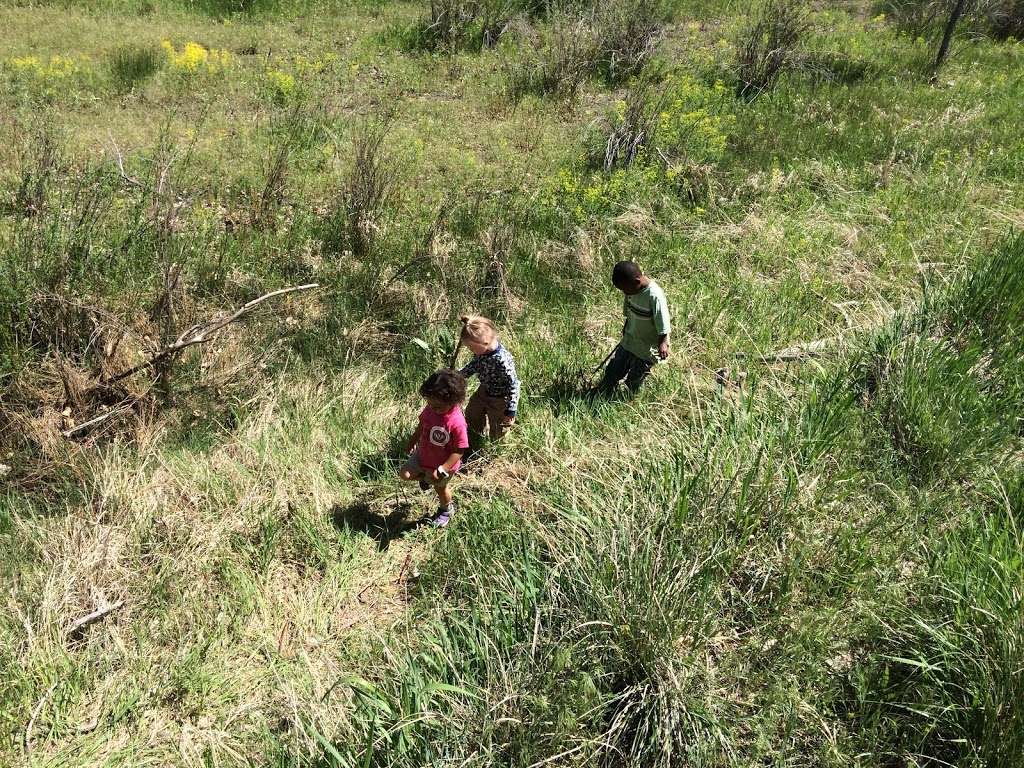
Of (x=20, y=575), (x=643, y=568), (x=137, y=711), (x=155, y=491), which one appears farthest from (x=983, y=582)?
(x=20, y=575)

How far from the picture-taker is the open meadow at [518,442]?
269cm

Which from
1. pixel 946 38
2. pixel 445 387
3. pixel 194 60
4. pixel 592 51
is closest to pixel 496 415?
pixel 445 387

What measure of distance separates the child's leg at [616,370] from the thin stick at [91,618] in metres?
3.18

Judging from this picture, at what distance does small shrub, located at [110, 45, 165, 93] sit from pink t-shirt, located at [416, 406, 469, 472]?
8.28 meters

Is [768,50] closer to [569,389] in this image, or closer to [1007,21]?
[1007,21]

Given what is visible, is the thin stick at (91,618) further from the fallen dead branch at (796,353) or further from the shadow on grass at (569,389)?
the fallen dead branch at (796,353)

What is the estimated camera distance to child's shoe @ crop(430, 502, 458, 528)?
3922 mm

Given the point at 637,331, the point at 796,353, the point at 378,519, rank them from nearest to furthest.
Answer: the point at 378,519 < the point at 637,331 < the point at 796,353

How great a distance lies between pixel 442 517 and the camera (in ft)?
12.9

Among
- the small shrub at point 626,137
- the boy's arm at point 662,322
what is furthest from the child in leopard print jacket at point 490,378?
the small shrub at point 626,137

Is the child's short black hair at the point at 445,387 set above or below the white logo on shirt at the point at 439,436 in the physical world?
above

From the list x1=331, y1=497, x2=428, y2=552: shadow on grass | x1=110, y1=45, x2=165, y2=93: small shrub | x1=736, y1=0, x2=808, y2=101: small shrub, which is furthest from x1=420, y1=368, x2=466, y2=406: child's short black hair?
x1=110, y1=45, x2=165, y2=93: small shrub

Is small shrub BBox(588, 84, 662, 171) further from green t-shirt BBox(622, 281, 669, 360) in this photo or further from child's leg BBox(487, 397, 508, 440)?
child's leg BBox(487, 397, 508, 440)

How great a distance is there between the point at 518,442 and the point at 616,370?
0.92 m
